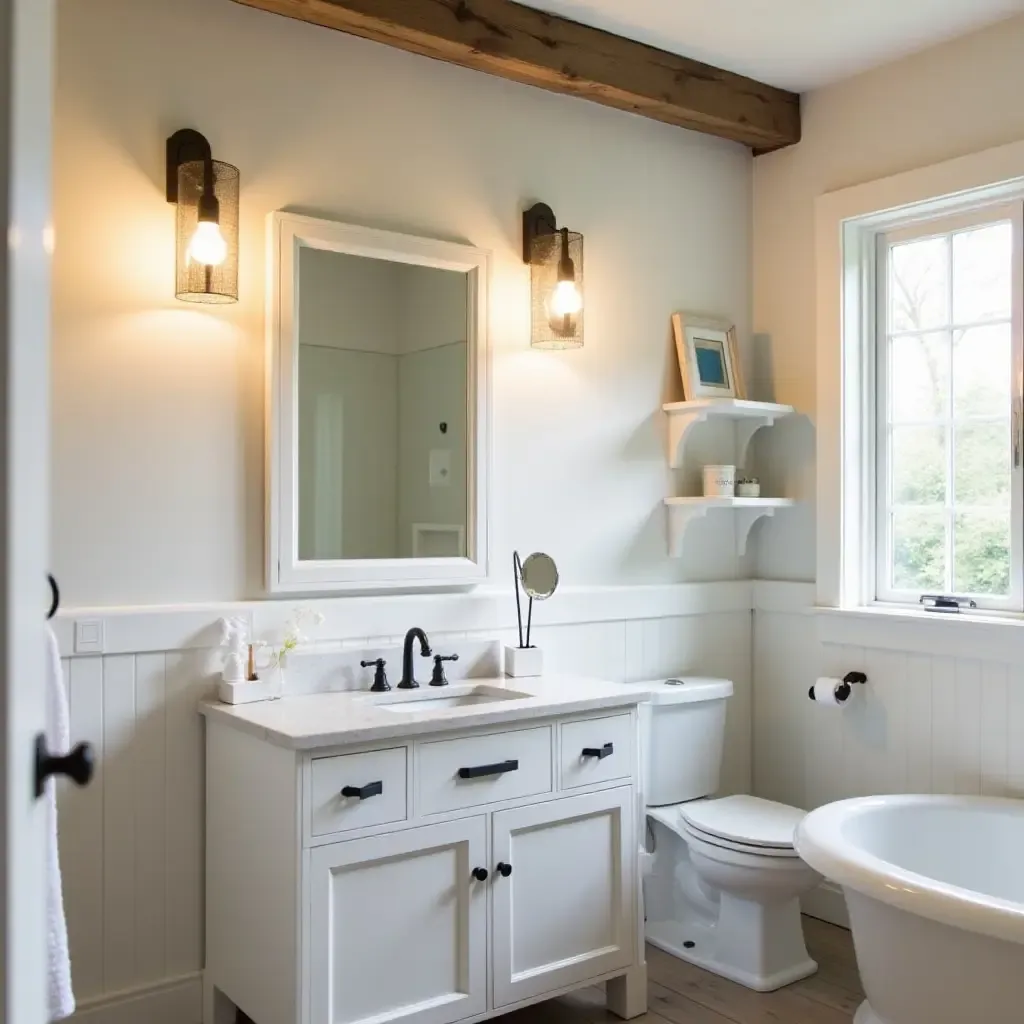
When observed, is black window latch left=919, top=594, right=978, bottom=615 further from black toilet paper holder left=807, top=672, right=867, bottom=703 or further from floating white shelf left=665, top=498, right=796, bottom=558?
floating white shelf left=665, top=498, right=796, bottom=558

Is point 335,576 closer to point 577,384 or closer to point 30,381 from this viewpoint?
point 577,384

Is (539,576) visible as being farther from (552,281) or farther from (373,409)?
(552,281)

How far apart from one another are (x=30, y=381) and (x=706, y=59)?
2827mm

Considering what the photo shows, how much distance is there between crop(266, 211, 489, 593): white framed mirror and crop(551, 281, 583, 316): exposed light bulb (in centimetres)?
21

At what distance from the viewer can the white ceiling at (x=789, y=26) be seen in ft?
9.40

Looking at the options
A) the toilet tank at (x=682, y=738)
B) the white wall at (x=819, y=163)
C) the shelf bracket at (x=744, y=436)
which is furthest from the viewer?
the shelf bracket at (x=744, y=436)

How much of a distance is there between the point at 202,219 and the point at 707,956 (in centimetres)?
236

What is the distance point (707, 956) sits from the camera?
9.78ft

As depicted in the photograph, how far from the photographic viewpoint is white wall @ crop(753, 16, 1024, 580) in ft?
9.87

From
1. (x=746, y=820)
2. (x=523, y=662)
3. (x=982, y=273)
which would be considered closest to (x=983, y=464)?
(x=982, y=273)

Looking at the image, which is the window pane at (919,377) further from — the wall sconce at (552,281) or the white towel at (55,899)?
the white towel at (55,899)

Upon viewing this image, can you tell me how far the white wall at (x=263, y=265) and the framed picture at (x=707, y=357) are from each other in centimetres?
8

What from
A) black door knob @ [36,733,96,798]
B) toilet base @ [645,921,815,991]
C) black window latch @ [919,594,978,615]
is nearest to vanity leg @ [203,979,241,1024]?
toilet base @ [645,921,815,991]

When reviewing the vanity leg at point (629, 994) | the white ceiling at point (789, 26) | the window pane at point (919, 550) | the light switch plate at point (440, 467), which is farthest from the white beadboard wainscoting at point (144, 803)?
the white ceiling at point (789, 26)
